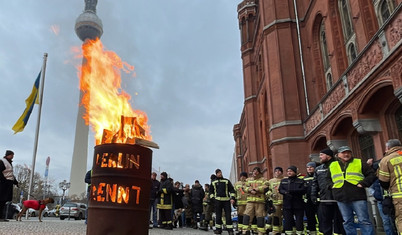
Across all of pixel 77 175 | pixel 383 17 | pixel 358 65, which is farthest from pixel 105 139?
pixel 77 175

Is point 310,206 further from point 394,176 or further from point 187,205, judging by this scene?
point 187,205

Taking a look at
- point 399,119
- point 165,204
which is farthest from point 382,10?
point 165,204

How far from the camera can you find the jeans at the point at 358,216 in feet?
18.8

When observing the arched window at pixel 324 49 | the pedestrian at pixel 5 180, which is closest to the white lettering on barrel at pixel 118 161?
the pedestrian at pixel 5 180

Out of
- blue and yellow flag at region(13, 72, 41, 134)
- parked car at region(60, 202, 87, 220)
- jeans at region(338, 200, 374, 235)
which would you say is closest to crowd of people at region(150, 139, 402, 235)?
jeans at region(338, 200, 374, 235)

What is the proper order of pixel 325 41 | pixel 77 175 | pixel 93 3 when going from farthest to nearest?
pixel 93 3
pixel 77 175
pixel 325 41

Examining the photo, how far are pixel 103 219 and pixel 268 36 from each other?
18.7 metres

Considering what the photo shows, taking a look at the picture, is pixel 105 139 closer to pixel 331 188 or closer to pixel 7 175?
pixel 331 188

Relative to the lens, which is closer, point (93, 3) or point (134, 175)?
point (134, 175)

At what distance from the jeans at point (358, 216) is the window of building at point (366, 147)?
25.0 feet

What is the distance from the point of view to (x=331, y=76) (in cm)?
1761

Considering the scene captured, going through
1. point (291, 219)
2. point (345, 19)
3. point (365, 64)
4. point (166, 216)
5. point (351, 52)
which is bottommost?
point (291, 219)

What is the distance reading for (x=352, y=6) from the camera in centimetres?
1370

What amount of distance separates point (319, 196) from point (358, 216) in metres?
1.20
